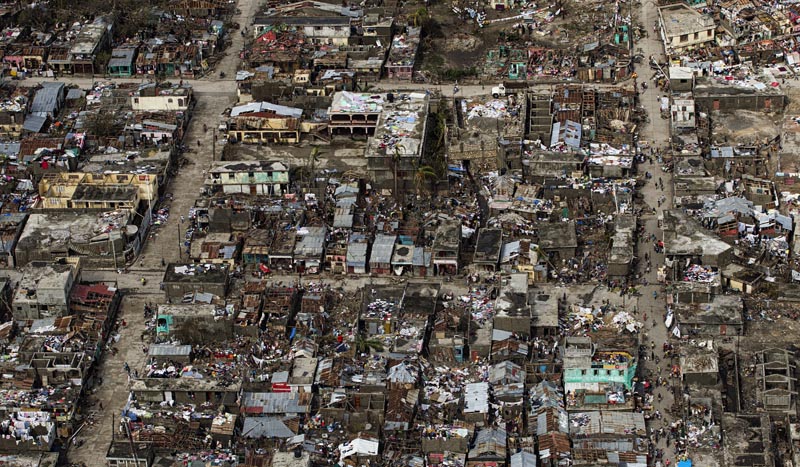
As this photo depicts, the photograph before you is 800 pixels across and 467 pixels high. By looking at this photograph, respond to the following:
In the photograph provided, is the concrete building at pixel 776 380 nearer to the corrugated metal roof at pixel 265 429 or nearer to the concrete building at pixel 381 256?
the concrete building at pixel 381 256

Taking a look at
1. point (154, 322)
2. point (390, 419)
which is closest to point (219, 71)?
point (154, 322)

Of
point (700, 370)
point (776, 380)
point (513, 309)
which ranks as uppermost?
point (700, 370)

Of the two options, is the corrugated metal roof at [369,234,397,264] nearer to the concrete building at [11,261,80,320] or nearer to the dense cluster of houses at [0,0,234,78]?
the concrete building at [11,261,80,320]

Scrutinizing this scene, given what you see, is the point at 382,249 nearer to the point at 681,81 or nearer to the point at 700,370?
the point at 700,370

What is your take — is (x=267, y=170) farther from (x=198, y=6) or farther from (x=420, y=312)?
(x=198, y=6)

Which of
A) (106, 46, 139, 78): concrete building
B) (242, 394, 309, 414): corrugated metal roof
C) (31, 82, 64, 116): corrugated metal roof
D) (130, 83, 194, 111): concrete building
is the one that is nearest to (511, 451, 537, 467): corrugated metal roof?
(242, 394, 309, 414): corrugated metal roof

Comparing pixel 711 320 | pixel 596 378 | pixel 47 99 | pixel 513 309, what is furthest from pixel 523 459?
pixel 47 99
